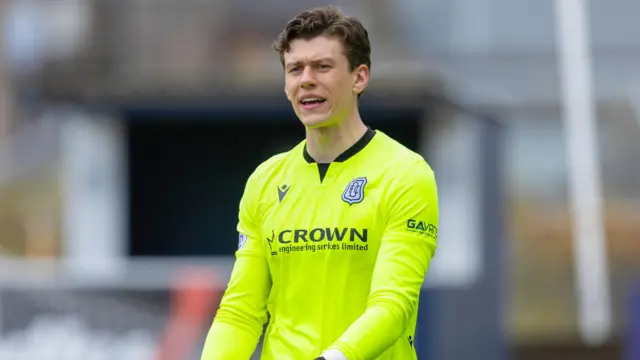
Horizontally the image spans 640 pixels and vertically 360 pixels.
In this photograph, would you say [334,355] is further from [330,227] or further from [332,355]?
[330,227]

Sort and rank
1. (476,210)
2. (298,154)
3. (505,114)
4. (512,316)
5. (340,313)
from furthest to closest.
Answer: (505,114) < (512,316) < (476,210) < (298,154) < (340,313)

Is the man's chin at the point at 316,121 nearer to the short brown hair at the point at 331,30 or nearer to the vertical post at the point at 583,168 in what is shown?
the short brown hair at the point at 331,30

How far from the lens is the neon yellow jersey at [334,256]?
4.55 meters

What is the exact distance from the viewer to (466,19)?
17297mm

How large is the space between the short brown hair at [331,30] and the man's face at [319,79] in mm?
19

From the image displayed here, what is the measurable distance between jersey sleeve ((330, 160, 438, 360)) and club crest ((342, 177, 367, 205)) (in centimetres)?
10

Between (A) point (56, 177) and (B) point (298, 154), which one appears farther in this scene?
(A) point (56, 177)

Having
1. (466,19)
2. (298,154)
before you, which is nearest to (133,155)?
(466,19)

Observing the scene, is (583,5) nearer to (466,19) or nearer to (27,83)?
(466,19)

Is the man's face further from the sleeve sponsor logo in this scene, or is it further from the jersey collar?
the sleeve sponsor logo

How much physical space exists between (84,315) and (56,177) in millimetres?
7366

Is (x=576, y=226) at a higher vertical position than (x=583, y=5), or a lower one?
lower

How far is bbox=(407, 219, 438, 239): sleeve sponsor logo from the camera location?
4.61 m

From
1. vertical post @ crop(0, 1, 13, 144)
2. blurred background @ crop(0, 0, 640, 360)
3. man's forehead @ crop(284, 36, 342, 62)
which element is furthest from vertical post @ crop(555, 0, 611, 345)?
man's forehead @ crop(284, 36, 342, 62)
